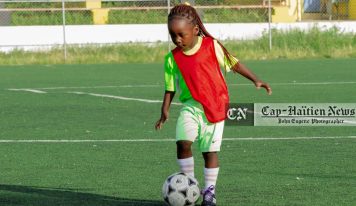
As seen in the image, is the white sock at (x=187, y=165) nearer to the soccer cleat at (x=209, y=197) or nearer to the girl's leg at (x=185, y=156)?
the girl's leg at (x=185, y=156)

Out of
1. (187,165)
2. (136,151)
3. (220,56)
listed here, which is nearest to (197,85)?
(220,56)

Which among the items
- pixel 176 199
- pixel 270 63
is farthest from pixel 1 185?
pixel 270 63

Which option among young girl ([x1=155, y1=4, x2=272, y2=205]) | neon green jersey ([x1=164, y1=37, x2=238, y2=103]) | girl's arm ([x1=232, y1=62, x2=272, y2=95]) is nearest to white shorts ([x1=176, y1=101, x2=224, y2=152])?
young girl ([x1=155, y1=4, x2=272, y2=205])

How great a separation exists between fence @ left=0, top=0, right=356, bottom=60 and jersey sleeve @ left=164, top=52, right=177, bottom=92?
26.4 m

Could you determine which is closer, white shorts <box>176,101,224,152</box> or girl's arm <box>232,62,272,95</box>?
white shorts <box>176,101,224,152</box>

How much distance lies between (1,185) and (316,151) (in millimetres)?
4045

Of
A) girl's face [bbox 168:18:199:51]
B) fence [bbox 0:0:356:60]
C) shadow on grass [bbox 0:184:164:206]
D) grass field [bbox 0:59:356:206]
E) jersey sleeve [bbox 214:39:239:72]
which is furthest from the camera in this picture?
fence [bbox 0:0:356:60]

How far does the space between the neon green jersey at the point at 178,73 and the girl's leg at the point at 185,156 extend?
1.26 feet

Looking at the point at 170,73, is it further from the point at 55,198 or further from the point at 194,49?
the point at 55,198

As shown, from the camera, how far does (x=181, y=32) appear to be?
9.60m

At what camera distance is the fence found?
39656mm

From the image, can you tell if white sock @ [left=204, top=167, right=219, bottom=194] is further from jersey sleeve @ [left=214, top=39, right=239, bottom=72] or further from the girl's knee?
jersey sleeve @ [left=214, top=39, right=239, bottom=72]

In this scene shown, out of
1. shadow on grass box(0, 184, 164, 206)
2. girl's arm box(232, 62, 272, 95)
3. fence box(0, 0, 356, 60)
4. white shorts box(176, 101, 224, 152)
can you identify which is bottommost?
fence box(0, 0, 356, 60)

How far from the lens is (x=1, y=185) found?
436 inches
